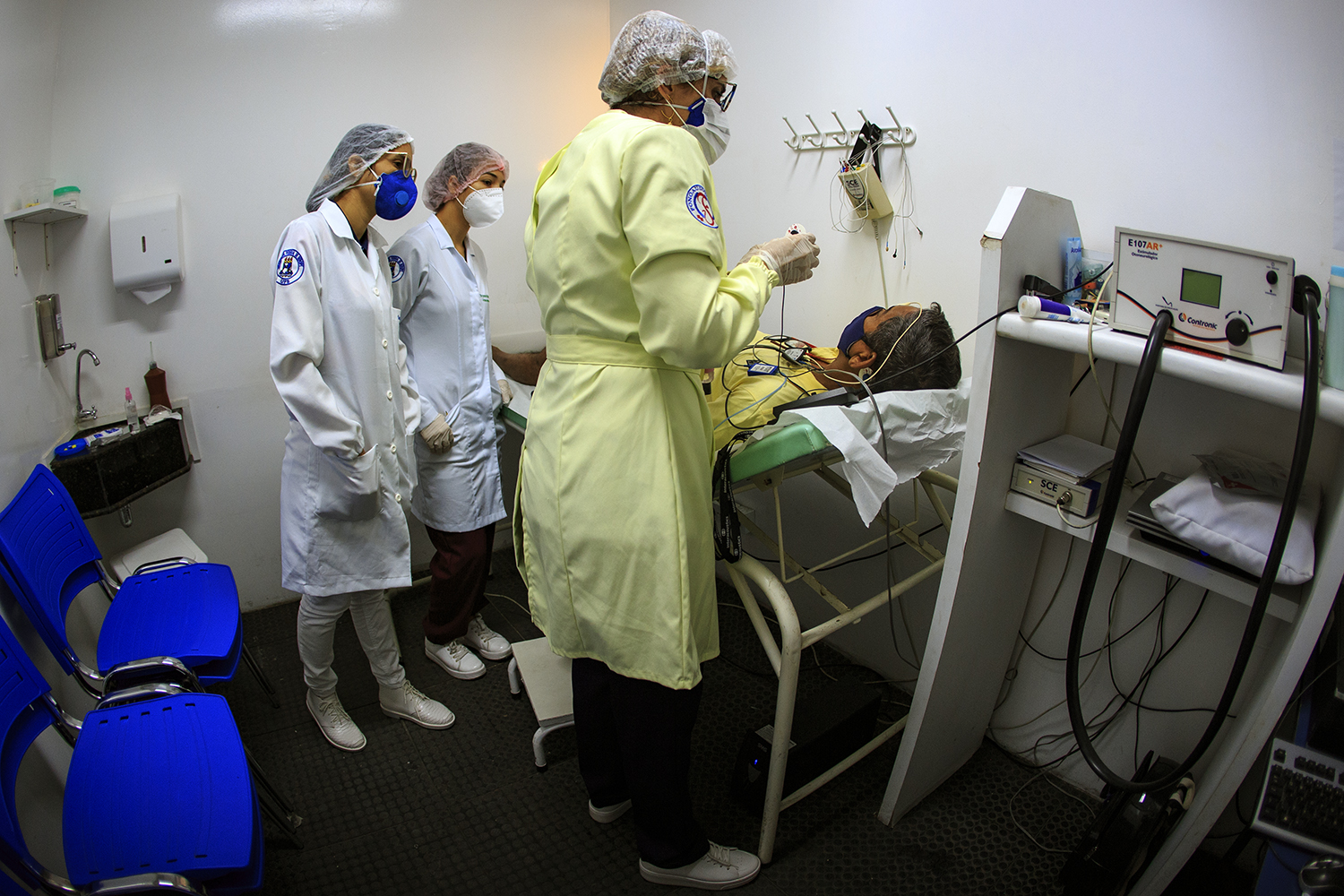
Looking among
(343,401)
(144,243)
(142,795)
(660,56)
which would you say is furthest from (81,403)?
(660,56)

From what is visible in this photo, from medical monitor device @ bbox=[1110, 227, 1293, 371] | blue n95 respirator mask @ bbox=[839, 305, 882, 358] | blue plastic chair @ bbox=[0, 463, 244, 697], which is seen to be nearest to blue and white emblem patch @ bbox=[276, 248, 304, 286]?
blue plastic chair @ bbox=[0, 463, 244, 697]

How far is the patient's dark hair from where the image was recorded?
1.73 meters

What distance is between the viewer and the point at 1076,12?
5.24 feet

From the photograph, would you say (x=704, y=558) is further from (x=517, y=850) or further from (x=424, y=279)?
(x=424, y=279)

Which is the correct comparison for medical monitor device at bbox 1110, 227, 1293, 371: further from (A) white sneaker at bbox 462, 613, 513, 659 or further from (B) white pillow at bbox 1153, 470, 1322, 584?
(A) white sneaker at bbox 462, 613, 513, 659

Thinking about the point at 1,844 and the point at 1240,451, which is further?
the point at 1240,451

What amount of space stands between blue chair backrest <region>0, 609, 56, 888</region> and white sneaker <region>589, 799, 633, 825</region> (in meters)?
1.06

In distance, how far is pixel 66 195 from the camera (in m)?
2.11

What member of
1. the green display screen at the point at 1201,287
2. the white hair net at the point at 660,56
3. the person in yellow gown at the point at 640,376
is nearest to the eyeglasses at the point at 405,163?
the person in yellow gown at the point at 640,376

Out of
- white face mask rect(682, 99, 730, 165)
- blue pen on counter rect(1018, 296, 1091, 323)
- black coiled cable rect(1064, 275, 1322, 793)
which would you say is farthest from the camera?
white face mask rect(682, 99, 730, 165)

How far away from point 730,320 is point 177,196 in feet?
6.82

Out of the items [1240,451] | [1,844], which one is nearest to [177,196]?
[1,844]

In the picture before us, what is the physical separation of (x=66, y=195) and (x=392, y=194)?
3.38ft

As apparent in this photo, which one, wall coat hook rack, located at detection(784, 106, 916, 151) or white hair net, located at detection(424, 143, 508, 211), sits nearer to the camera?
wall coat hook rack, located at detection(784, 106, 916, 151)
